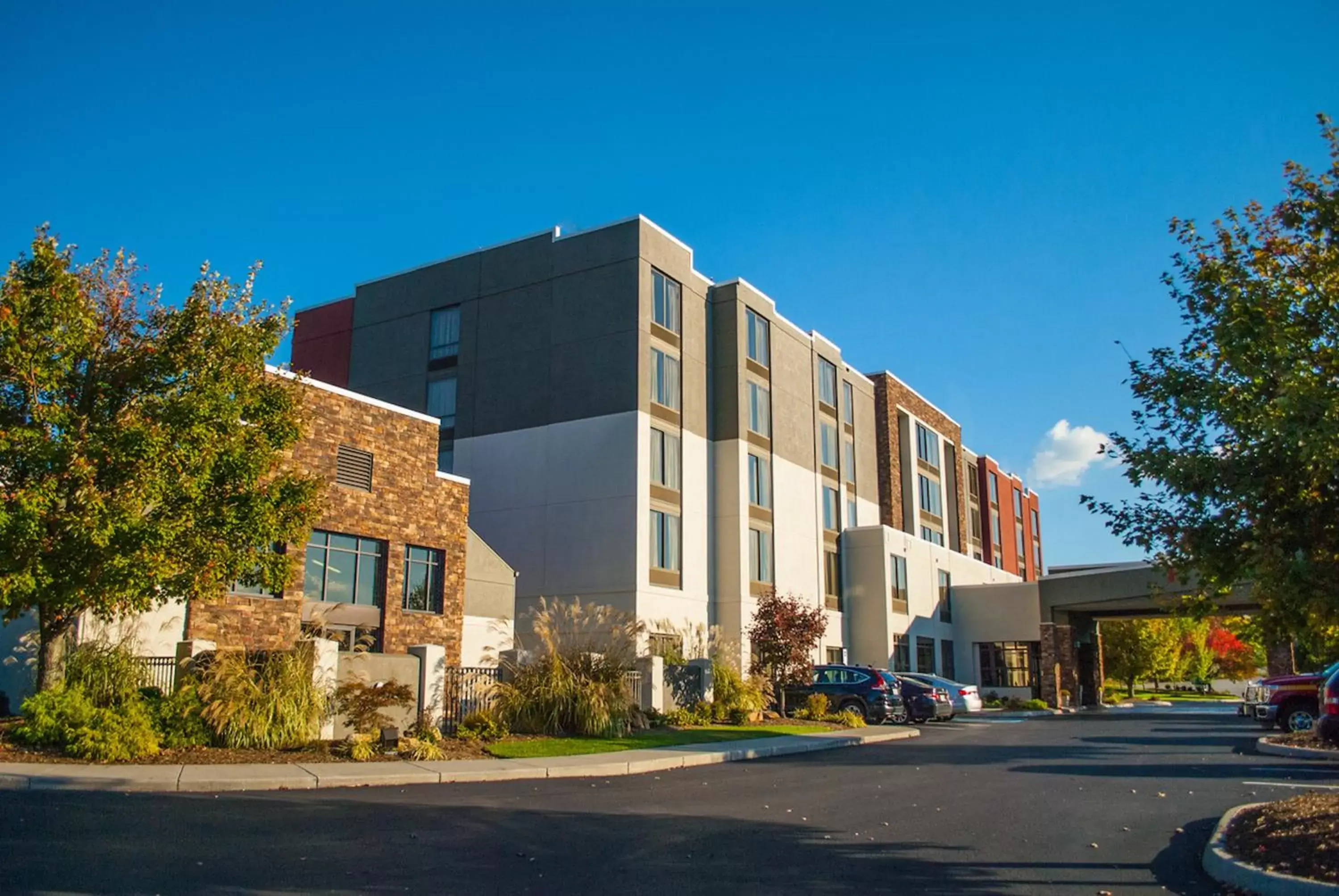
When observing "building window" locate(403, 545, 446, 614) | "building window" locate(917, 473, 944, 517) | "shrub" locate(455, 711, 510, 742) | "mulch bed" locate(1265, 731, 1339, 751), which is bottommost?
"mulch bed" locate(1265, 731, 1339, 751)

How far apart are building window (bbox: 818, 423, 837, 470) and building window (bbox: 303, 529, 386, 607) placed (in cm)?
2271

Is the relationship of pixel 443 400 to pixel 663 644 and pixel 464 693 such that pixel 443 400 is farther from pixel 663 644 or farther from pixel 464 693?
pixel 464 693

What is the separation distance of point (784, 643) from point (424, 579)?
441 inches

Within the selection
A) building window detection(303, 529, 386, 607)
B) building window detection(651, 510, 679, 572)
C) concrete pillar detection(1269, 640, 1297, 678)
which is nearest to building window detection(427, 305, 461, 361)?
building window detection(651, 510, 679, 572)

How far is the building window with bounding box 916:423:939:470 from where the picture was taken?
54.8 metres

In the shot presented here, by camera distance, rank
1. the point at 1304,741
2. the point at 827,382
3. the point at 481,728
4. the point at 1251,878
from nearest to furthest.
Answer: the point at 1251,878 → the point at 481,728 → the point at 1304,741 → the point at 827,382

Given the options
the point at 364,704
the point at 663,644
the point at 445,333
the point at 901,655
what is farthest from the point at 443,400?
the point at 901,655

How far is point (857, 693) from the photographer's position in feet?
103

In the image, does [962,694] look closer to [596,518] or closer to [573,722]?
[596,518]

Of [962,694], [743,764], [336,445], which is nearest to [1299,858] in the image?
[743,764]

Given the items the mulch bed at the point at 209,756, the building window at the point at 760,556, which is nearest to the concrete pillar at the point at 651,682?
the mulch bed at the point at 209,756

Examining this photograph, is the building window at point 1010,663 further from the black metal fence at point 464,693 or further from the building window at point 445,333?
the black metal fence at point 464,693

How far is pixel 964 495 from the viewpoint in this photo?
6062cm

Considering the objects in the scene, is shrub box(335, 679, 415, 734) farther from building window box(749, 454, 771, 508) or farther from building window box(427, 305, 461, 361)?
building window box(749, 454, 771, 508)
